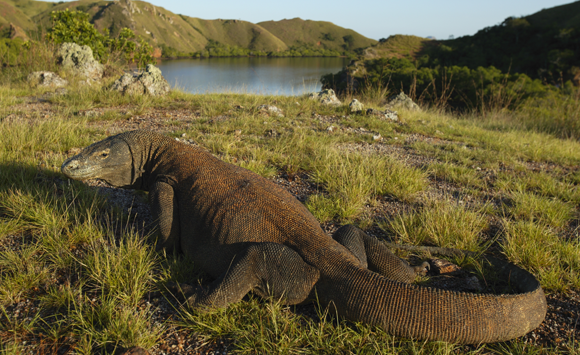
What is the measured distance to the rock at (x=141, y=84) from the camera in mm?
10250

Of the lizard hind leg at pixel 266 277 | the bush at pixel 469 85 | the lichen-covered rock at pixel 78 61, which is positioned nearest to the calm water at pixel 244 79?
the bush at pixel 469 85

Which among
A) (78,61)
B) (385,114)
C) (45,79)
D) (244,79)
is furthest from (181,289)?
(244,79)

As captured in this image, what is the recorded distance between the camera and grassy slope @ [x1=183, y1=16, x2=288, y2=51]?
137075 mm

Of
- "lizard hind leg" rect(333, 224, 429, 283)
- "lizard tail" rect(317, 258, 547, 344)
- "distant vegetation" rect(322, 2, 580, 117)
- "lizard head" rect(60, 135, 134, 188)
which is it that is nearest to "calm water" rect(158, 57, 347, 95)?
"distant vegetation" rect(322, 2, 580, 117)

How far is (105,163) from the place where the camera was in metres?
3.14

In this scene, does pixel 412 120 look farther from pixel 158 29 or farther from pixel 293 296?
pixel 158 29

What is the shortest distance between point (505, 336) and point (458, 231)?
1530 millimetres

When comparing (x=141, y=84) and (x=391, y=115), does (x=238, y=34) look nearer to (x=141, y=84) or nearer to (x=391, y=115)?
(x=141, y=84)

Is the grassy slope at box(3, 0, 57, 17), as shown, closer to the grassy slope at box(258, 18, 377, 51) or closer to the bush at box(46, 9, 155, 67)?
the grassy slope at box(258, 18, 377, 51)

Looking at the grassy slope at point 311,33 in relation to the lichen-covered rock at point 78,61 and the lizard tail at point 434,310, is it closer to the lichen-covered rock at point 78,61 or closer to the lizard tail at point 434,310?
the lichen-covered rock at point 78,61

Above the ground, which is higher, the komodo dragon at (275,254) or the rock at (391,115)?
the rock at (391,115)

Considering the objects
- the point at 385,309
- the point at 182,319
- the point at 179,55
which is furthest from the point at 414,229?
the point at 179,55

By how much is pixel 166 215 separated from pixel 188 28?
6047 inches

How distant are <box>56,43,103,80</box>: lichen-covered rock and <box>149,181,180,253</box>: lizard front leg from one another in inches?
511
